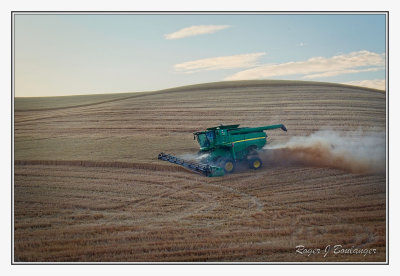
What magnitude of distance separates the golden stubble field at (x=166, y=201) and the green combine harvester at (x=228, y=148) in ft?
1.72

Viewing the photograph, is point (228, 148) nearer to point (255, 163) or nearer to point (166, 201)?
point (255, 163)

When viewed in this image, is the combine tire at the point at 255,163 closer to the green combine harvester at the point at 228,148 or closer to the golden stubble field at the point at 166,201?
the green combine harvester at the point at 228,148

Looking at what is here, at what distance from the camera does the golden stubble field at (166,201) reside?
1147 cm

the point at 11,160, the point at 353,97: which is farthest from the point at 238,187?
the point at 353,97

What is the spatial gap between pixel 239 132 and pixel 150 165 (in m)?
4.49

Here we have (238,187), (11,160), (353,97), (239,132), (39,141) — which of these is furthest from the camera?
(353,97)

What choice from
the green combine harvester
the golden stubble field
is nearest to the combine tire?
the green combine harvester

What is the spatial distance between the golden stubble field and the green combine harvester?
1.72ft

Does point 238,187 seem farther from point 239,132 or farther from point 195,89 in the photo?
point 195,89

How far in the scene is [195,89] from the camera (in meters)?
39.4

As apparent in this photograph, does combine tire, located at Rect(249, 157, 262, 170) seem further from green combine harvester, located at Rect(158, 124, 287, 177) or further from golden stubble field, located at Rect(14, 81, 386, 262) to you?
golden stubble field, located at Rect(14, 81, 386, 262)

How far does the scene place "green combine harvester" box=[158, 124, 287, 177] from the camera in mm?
18234

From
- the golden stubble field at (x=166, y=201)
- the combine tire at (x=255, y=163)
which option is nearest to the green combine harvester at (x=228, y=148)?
the combine tire at (x=255, y=163)

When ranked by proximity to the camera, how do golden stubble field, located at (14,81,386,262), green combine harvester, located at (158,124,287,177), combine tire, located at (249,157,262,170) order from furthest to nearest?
combine tire, located at (249,157,262,170)
green combine harvester, located at (158,124,287,177)
golden stubble field, located at (14,81,386,262)
